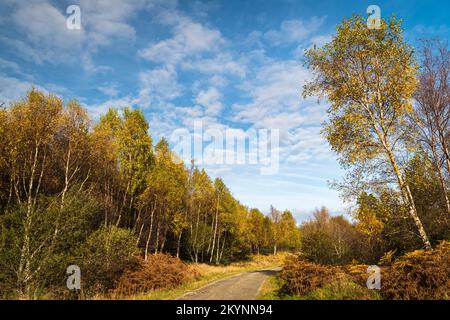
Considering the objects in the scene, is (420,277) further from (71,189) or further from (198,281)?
(71,189)

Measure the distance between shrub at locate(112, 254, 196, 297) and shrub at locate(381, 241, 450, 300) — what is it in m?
14.0

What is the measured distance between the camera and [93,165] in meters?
22.8

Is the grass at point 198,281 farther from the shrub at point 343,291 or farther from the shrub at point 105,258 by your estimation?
the shrub at point 343,291

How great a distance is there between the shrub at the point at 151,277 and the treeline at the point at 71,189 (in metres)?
1.02

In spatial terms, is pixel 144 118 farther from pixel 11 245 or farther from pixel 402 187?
pixel 402 187

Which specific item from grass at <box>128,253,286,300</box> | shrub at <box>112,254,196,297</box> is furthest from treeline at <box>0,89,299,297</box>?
grass at <box>128,253,286,300</box>

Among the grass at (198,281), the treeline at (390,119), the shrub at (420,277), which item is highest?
the treeline at (390,119)

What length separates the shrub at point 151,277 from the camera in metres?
17.7

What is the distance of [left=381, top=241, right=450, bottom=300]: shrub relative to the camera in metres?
9.51

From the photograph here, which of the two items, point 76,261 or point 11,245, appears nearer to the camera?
point 11,245

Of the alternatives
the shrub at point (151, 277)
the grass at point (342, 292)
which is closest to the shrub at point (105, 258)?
the shrub at point (151, 277)

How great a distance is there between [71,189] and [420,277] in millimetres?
20162

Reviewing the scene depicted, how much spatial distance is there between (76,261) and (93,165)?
845 cm
